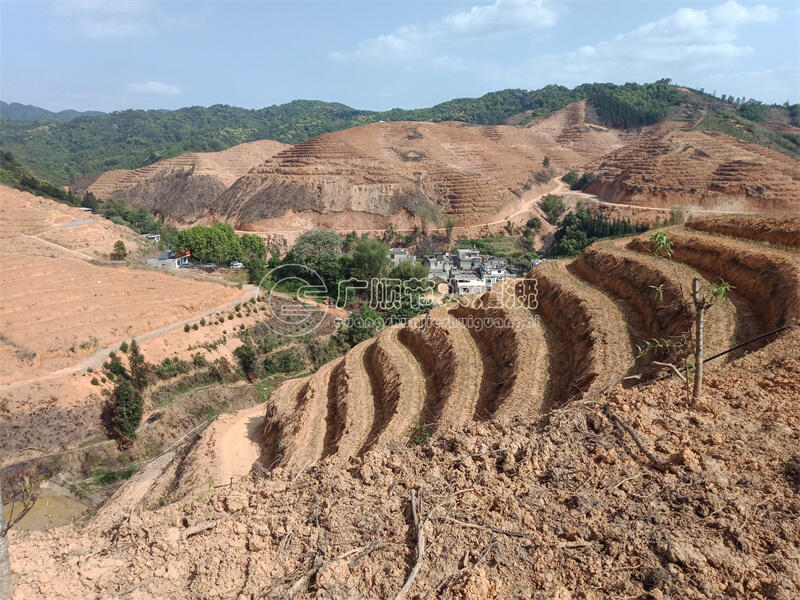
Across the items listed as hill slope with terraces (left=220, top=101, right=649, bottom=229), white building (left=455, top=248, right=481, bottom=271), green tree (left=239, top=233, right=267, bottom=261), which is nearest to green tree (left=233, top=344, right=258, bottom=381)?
green tree (left=239, top=233, right=267, bottom=261)

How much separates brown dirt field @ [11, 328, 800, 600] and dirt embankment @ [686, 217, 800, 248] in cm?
938

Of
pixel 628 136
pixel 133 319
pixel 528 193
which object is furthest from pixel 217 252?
pixel 628 136

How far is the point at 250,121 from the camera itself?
509 ft

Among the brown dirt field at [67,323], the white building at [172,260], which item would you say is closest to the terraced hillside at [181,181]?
the white building at [172,260]

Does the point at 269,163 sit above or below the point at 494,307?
above

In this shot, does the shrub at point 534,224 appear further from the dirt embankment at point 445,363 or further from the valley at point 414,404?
the dirt embankment at point 445,363

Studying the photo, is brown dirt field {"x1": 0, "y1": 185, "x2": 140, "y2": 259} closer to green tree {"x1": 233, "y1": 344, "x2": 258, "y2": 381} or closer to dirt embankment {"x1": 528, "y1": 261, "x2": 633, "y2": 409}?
green tree {"x1": 233, "y1": 344, "x2": 258, "y2": 381}

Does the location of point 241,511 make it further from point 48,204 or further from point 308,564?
point 48,204

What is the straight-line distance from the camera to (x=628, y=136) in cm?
8262

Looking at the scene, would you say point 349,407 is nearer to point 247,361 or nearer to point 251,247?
point 247,361

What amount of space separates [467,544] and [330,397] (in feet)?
41.7

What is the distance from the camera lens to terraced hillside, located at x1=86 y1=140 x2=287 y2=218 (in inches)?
2667

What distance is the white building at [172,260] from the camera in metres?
35.2

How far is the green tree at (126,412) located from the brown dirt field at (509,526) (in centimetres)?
1619
